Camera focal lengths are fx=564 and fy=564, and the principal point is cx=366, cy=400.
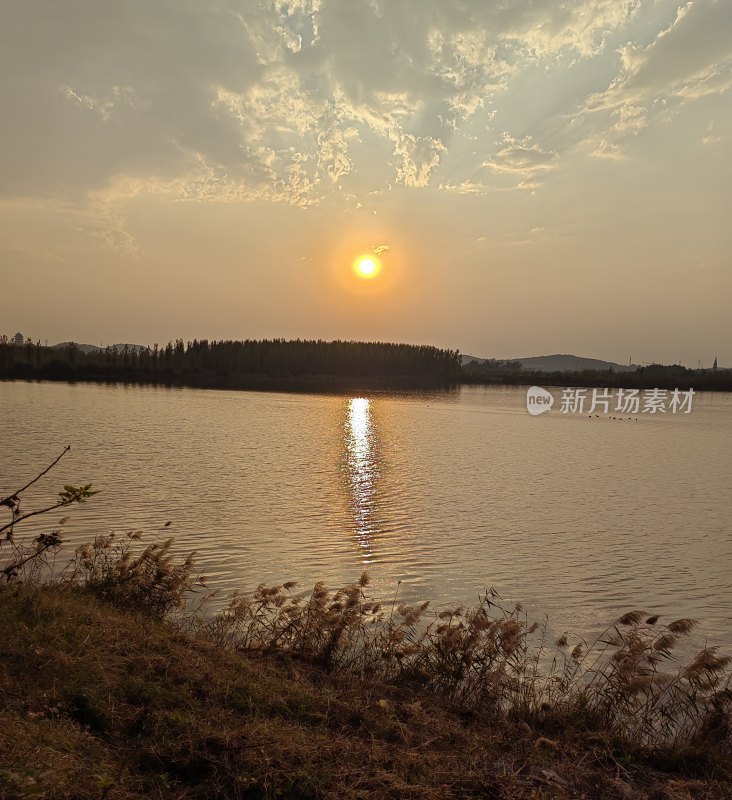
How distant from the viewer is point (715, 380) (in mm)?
176000

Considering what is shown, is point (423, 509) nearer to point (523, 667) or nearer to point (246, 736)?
point (523, 667)

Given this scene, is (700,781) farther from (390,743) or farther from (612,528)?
(612,528)

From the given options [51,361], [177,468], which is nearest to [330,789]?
[177,468]

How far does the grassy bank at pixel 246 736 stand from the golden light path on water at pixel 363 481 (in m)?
8.09

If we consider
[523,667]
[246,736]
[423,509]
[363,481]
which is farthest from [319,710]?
[363,481]

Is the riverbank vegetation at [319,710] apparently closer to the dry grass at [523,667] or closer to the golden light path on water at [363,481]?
the dry grass at [523,667]

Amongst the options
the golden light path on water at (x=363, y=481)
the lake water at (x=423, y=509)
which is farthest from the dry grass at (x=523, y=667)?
the golden light path on water at (x=363, y=481)

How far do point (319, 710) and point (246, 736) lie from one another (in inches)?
50.1

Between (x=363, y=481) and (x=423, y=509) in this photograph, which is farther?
(x=363, y=481)

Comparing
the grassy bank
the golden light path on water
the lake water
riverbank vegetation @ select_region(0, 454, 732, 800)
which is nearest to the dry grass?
riverbank vegetation @ select_region(0, 454, 732, 800)

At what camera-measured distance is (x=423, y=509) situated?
21.9 m

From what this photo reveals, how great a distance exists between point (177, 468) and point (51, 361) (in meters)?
152

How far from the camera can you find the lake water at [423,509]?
542 inches

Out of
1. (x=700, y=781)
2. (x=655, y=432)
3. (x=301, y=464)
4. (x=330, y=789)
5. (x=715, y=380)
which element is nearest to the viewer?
(x=330, y=789)
